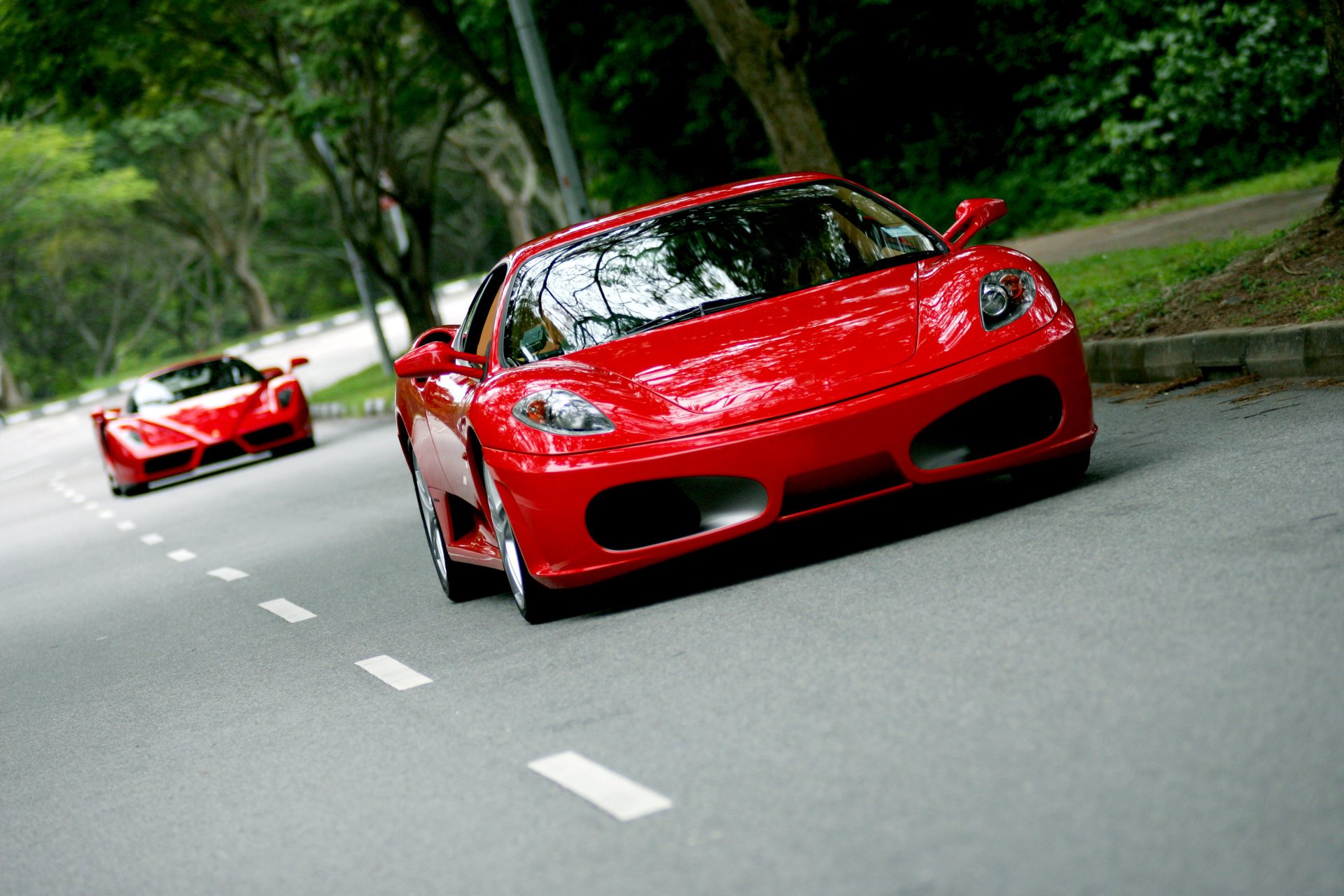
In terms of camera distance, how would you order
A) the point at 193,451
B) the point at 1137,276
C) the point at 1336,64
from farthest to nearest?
Result: the point at 193,451
the point at 1137,276
the point at 1336,64

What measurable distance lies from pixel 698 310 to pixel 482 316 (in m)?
1.24

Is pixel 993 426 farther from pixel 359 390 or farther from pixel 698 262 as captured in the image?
pixel 359 390

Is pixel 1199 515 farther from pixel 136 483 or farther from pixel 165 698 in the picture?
pixel 136 483

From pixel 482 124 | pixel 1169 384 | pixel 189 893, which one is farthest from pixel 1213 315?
pixel 482 124

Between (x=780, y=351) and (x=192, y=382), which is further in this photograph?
(x=192, y=382)

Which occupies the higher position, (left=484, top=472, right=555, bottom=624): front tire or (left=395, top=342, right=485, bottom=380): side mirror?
(left=395, top=342, right=485, bottom=380): side mirror

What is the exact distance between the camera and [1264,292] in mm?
8820

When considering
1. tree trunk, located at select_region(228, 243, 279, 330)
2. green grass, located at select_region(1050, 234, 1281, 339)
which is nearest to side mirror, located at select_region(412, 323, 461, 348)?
green grass, located at select_region(1050, 234, 1281, 339)

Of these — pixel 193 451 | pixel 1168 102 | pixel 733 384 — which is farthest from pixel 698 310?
pixel 1168 102

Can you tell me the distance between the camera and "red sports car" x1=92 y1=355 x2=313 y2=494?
57.7 feet

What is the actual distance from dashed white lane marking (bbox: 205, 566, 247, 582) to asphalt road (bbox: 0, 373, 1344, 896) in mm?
1596

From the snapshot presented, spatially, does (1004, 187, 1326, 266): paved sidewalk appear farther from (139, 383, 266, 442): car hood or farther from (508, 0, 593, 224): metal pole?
(139, 383, 266, 442): car hood

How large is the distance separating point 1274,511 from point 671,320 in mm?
2290

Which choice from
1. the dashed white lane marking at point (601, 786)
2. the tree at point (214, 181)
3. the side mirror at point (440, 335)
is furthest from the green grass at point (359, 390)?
the tree at point (214, 181)
